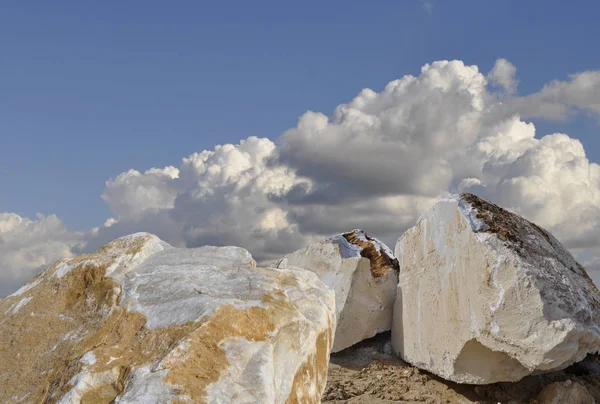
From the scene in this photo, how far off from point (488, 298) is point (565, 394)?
5.04ft

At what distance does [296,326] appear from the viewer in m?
4.32

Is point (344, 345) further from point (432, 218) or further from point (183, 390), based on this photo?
point (183, 390)

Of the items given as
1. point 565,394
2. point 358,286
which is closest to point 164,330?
point 358,286

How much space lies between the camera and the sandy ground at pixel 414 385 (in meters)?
6.48

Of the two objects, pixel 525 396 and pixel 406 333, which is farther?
pixel 406 333

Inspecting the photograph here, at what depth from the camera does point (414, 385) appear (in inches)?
264

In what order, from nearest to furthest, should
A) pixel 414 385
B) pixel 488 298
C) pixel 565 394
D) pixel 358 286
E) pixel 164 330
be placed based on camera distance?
pixel 164 330
pixel 488 298
pixel 565 394
pixel 414 385
pixel 358 286

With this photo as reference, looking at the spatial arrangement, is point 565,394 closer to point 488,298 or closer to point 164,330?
point 488,298

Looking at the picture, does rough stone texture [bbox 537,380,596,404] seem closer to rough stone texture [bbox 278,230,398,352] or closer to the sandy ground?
the sandy ground

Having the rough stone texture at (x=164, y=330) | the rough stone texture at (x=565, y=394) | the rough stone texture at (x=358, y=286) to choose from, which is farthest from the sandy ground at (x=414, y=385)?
the rough stone texture at (x=164, y=330)

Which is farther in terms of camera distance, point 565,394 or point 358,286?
point 358,286

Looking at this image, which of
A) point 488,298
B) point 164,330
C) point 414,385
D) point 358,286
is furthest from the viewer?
point 358,286

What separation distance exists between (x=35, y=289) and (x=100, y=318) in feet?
3.04

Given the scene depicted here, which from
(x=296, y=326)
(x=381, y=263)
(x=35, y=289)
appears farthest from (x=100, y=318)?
(x=381, y=263)
